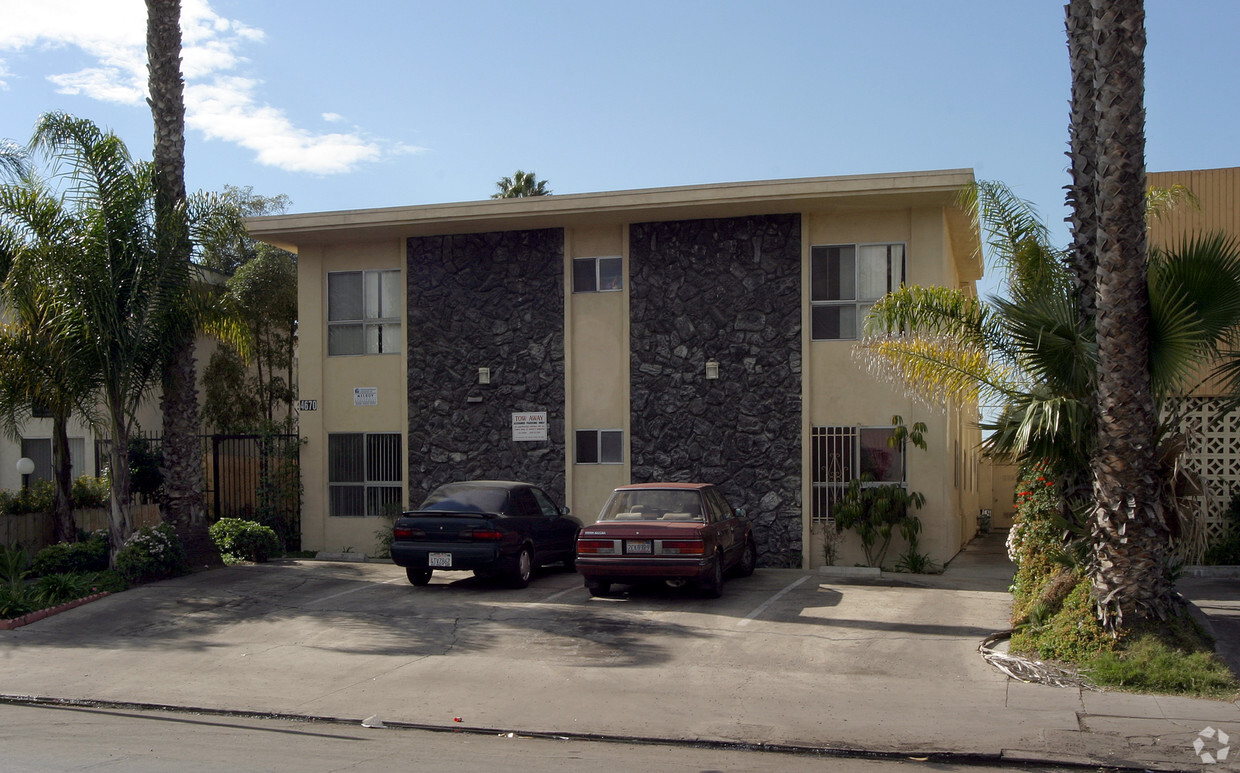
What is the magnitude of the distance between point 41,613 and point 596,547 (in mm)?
6910

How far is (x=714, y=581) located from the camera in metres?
13.5

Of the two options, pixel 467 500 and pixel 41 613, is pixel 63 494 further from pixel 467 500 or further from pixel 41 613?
pixel 467 500

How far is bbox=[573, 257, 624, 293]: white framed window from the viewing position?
18.7m

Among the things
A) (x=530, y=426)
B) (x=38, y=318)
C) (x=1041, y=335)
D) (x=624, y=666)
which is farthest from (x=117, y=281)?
(x=1041, y=335)

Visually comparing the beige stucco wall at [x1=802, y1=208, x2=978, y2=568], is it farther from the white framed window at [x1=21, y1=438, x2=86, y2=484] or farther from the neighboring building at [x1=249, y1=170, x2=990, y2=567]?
the white framed window at [x1=21, y1=438, x2=86, y2=484]

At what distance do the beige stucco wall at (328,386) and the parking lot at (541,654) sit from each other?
14.1 ft

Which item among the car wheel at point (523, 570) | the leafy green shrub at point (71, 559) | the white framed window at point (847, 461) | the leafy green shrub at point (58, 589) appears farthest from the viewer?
the white framed window at point (847, 461)

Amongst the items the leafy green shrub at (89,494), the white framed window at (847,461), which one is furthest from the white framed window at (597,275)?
the leafy green shrub at (89,494)

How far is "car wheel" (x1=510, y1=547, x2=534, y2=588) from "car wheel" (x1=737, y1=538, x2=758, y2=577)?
125 inches

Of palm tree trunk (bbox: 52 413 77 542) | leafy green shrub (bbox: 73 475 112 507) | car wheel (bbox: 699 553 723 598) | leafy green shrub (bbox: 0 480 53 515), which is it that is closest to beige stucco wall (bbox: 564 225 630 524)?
car wheel (bbox: 699 553 723 598)

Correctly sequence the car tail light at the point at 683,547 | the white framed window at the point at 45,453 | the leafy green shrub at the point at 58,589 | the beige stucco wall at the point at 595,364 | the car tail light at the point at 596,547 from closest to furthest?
the car tail light at the point at 683,547 < the car tail light at the point at 596,547 < the leafy green shrub at the point at 58,589 < the beige stucco wall at the point at 595,364 < the white framed window at the point at 45,453

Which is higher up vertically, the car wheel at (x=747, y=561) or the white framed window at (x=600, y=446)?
the white framed window at (x=600, y=446)

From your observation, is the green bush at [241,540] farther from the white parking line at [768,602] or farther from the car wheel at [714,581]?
the white parking line at [768,602]

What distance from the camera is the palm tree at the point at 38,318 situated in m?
14.8
